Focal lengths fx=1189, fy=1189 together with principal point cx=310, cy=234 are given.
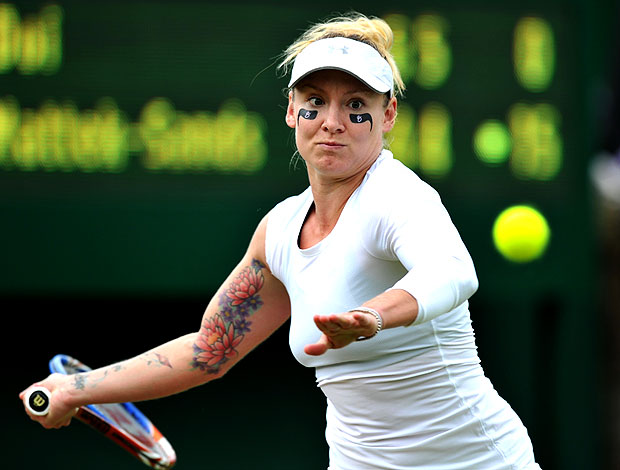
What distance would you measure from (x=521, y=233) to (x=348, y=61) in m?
3.78

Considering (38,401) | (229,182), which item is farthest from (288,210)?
(229,182)

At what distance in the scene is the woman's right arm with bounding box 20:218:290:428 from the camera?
11.2 feet

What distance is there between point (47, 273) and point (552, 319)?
2.89 meters

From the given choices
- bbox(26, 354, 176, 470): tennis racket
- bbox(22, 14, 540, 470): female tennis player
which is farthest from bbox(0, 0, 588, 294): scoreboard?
bbox(22, 14, 540, 470): female tennis player

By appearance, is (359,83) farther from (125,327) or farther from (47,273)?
(125,327)

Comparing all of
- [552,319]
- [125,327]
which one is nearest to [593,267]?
[552,319]

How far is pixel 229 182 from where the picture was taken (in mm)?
6352

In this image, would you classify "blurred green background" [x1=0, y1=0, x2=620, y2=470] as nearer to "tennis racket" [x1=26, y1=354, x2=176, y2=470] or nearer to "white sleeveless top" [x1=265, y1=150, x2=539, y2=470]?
"tennis racket" [x1=26, y1=354, x2=176, y2=470]

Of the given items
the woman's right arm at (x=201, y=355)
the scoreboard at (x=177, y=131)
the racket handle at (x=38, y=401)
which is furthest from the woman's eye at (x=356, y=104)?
the scoreboard at (x=177, y=131)

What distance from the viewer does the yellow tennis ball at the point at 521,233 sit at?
6574 millimetres

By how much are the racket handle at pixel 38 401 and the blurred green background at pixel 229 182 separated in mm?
2967

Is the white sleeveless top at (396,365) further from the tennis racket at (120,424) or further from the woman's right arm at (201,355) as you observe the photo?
the tennis racket at (120,424)

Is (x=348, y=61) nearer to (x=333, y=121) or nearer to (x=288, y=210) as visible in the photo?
(x=333, y=121)

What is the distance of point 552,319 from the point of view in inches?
273
